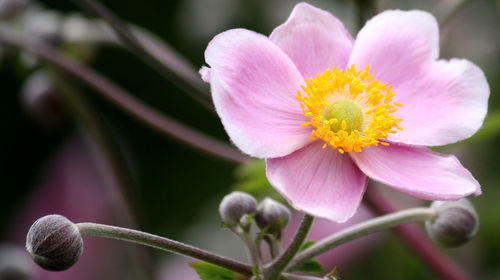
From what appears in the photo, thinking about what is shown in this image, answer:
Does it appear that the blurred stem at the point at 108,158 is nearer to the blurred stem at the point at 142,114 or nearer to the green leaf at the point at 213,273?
the blurred stem at the point at 142,114

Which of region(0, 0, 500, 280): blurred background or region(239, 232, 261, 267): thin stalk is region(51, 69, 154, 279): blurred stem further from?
region(239, 232, 261, 267): thin stalk

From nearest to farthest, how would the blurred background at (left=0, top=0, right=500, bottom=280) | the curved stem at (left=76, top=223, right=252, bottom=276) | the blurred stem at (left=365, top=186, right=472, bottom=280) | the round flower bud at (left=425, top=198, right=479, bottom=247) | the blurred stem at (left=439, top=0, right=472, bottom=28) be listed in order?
the curved stem at (left=76, top=223, right=252, bottom=276)
the round flower bud at (left=425, top=198, right=479, bottom=247)
the blurred stem at (left=365, top=186, right=472, bottom=280)
the blurred stem at (left=439, top=0, right=472, bottom=28)
the blurred background at (left=0, top=0, right=500, bottom=280)

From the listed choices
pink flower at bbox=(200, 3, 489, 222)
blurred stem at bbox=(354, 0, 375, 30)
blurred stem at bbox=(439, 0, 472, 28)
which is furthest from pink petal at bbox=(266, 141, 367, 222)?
blurred stem at bbox=(439, 0, 472, 28)

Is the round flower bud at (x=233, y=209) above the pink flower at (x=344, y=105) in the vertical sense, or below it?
below

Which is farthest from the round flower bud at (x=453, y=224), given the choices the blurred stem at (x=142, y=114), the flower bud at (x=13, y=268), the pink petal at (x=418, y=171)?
the flower bud at (x=13, y=268)

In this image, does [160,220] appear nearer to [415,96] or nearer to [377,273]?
[377,273]

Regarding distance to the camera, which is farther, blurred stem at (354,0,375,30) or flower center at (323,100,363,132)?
blurred stem at (354,0,375,30)

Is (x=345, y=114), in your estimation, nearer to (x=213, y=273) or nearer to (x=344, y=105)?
(x=344, y=105)

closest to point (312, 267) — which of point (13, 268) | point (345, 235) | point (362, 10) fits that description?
point (345, 235)
